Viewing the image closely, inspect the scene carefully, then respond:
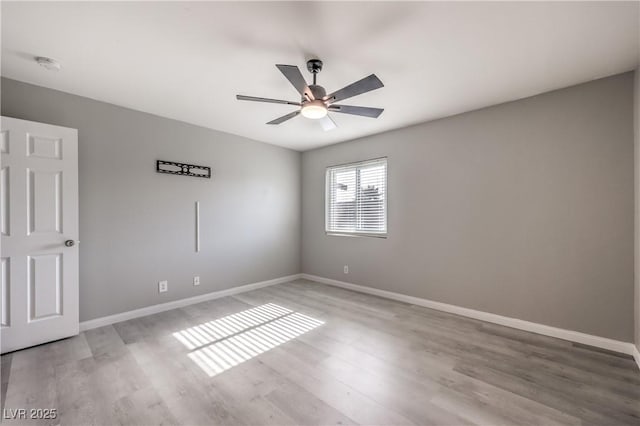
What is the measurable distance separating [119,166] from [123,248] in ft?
3.20

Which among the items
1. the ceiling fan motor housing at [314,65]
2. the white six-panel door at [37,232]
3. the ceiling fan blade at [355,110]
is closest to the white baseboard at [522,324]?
the ceiling fan blade at [355,110]

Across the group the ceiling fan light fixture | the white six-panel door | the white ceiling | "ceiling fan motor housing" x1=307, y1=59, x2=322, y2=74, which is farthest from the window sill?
the white six-panel door

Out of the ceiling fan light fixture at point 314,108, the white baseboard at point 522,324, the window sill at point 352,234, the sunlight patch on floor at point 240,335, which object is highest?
the ceiling fan light fixture at point 314,108

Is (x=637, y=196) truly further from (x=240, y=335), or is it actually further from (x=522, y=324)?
(x=240, y=335)

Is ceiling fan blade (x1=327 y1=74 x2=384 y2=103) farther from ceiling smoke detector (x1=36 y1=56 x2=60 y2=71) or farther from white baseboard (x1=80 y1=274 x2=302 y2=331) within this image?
white baseboard (x1=80 y1=274 x2=302 y2=331)

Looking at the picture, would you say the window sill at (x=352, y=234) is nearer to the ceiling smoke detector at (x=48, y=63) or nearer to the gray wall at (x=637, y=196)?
the gray wall at (x=637, y=196)

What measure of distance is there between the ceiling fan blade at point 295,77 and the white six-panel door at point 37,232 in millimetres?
2455

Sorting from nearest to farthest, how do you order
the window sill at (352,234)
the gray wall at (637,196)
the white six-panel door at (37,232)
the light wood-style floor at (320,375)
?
the light wood-style floor at (320,375), the gray wall at (637,196), the white six-panel door at (37,232), the window sill at (352,234)

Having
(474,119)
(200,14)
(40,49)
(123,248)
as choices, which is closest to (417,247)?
(474,119)

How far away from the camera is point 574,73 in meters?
2.47

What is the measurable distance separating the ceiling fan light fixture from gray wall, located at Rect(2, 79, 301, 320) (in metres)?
2.28

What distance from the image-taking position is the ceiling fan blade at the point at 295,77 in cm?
185

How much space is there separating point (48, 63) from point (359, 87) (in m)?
2.65

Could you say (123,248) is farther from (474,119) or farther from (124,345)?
(474,119)
